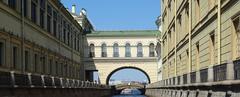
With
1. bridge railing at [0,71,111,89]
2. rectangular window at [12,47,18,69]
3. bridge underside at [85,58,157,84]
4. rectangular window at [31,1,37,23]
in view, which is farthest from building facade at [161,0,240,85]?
bridge underside at [85,58,157,84]

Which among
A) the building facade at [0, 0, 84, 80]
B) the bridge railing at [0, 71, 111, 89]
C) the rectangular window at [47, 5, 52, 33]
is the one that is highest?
the rectangular window at [47, 5, 52, 33]

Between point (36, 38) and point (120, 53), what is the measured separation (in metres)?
51.4

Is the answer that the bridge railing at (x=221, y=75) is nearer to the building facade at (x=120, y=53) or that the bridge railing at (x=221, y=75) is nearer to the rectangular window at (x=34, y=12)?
the rectangular window at (x=34, y=12)

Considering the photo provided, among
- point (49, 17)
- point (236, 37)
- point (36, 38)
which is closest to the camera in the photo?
point (236, 37)

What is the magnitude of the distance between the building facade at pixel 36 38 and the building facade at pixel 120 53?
62.4ft

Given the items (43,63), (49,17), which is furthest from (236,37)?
(49,17)

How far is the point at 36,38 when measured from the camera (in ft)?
152

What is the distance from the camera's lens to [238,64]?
49.4 feet

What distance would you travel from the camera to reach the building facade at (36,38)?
3591 cm

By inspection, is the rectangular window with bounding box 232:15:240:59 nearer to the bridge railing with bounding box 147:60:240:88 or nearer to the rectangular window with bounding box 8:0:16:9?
the bridge railing with bounding box 147:60:240:88

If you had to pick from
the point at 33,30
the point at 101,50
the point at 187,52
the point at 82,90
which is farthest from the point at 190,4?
the point at 101,50

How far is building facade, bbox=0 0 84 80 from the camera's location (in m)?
35.9

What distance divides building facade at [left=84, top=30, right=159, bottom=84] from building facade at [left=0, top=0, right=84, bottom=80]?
749 inches

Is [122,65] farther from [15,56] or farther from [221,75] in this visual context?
[221,75]
